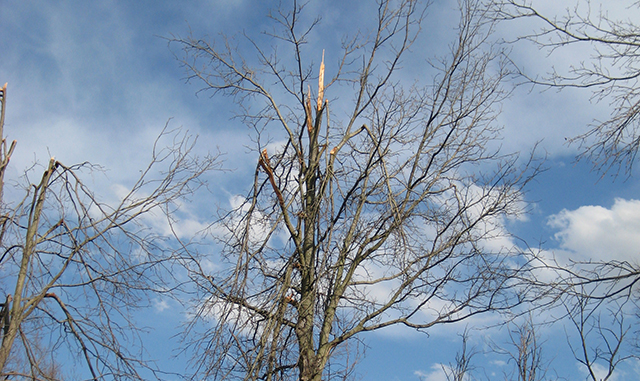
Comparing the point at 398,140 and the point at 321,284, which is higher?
the point at 398,140

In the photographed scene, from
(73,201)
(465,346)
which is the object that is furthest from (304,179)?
(465,346)

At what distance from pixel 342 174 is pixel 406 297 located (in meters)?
1.76

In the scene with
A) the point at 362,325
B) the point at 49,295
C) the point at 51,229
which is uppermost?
the point at 51,229

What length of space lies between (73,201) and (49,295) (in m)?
1.19

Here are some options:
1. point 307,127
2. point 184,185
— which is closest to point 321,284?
point 307,127

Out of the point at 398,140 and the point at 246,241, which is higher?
the point at 398,140

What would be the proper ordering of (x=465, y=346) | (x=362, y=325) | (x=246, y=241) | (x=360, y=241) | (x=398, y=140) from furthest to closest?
1. (x=465, y=346)
2. (x=398, y=140)
3. (x=360, y=241)
4. (x=362, y=325)
5. (x=246, y=241)

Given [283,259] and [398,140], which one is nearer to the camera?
[283,259]

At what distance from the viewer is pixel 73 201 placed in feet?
20.8

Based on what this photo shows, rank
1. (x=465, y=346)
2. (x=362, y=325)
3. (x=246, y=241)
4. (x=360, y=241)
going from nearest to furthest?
(x=246, y=241), (x=362, y=325), (x=360, y=241), (x=465, y=346)

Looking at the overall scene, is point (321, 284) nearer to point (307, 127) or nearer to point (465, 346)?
→ point (307, 127)

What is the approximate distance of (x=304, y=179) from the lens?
254 inches

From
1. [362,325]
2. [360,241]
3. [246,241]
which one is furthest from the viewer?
[360,241]

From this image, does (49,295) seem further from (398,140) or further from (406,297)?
(398,140)
